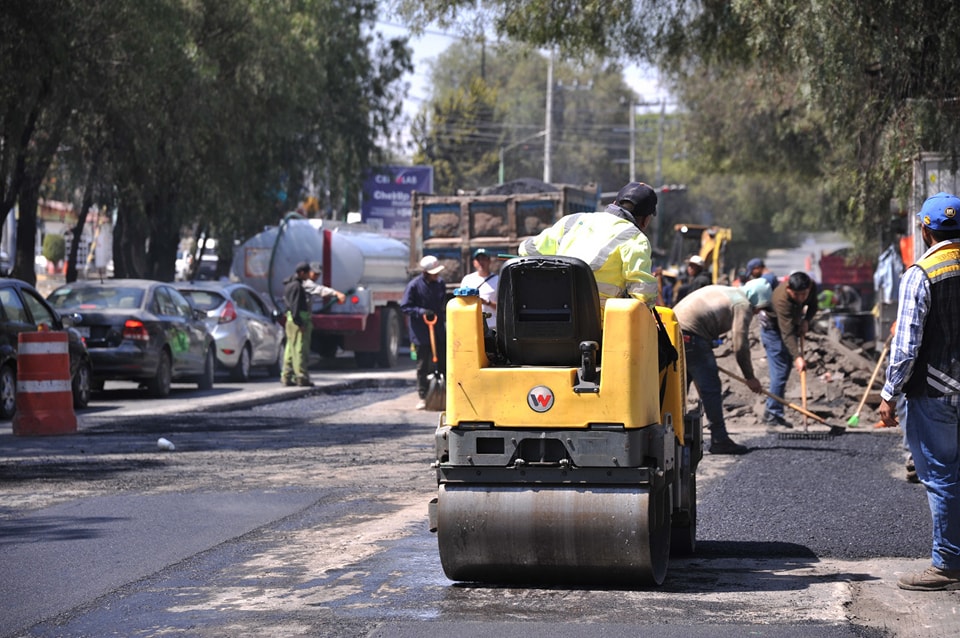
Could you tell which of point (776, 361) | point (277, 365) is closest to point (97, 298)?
point (277, 365)

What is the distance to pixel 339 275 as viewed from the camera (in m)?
27.7

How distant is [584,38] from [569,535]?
11.2m

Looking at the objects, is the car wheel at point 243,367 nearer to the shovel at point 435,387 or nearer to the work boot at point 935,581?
the shovel at point 435,387

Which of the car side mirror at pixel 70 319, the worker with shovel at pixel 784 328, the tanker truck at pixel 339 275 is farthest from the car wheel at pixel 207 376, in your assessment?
the worker with shovel at pixel 784 328

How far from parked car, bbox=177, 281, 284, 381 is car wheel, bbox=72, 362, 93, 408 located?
448cm

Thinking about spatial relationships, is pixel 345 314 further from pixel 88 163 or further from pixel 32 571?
pixel 32 571

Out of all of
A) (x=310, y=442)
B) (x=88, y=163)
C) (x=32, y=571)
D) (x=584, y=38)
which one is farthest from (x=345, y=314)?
(x=32, y=571)

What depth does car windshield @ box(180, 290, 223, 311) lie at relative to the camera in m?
23.2

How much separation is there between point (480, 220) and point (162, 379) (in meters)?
5.97

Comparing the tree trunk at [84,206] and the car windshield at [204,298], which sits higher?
the tree trunk at [84,206]

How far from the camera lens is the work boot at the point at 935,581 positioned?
6637 mm

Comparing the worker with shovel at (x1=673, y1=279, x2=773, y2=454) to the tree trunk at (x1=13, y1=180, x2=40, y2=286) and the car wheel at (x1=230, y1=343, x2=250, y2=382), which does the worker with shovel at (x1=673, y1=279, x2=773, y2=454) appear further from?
the tree trunk at (x1=13, y1=180, x2=40, y2=286)

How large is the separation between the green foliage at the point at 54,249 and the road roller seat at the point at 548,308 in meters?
56.3

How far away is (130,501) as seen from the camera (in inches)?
383
